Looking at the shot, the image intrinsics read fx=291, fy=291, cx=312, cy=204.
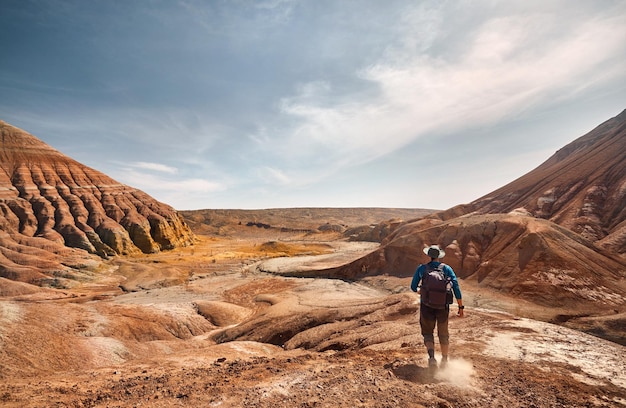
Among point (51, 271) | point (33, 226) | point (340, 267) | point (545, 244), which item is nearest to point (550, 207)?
point (545, 244)

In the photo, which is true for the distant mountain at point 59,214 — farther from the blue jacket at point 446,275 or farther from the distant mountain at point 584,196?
the distant mountain at point 584,196

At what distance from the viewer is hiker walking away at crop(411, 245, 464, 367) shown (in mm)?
5902

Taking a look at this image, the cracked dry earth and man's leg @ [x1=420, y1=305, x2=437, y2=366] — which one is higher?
man's leg @ [x1=420, y1=305, x2=437, y2=366]

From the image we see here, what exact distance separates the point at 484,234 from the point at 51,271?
142ft

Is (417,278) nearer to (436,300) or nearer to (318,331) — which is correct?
(436,300)

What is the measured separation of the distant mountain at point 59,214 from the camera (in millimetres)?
33094

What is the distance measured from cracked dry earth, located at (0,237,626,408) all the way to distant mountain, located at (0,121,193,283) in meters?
25.3

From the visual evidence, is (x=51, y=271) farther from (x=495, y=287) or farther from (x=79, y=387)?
(x=495, y=287)

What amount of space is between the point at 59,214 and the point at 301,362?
5309 cm

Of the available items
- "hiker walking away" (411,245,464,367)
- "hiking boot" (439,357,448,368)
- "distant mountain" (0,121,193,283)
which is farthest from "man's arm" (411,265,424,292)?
"distant mountain" (0,121,193,283)

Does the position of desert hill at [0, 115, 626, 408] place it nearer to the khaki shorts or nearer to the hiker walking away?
the hiker walking away

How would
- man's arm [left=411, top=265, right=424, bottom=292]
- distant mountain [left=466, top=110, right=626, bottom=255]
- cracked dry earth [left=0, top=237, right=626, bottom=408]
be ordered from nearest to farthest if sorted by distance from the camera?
1. cracked dry earth [left=0, top=237, right=626, bottom=408]
2. man's arm [left=411, top=265, right=424, bottom=292]
3. distant mountain [left=466, top=110, right=626, bottom=255]

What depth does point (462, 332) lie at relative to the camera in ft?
30.2

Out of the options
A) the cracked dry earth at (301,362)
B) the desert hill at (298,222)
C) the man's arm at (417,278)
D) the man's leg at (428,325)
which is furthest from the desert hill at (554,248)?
the desert hill at (298,222)
